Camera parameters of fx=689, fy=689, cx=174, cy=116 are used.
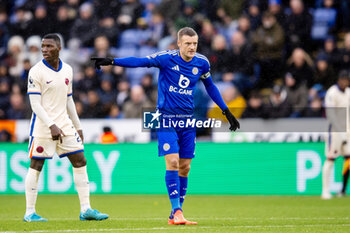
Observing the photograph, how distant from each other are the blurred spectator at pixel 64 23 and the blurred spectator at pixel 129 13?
4.43 feet

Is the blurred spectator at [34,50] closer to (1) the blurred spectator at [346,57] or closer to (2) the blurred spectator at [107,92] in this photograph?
(2) the blurred spectator at [107,92]

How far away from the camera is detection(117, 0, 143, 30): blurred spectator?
60.2 ft

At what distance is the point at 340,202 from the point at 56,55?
5.99 meters

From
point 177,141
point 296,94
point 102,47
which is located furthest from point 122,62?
point 102,47

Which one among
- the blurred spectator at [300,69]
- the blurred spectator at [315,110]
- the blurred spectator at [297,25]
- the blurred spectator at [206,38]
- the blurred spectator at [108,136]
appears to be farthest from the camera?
the blurred spectator at [206,38]

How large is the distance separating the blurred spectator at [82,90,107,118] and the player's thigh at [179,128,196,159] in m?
8.48

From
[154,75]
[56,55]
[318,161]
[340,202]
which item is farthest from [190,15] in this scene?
[56,55]

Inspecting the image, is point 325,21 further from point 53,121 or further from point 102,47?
point 53,121

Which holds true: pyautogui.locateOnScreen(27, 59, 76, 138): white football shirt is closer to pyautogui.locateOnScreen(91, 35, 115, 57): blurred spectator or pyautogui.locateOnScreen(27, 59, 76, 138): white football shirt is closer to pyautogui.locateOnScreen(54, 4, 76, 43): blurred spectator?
pyautogui.locateOnScreen(91, 35, 115, 57): blurred spectator

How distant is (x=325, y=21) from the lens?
16719mm

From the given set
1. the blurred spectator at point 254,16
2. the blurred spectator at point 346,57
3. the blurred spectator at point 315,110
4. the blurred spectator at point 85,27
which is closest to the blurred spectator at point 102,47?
the blurred spectator at point 85,27

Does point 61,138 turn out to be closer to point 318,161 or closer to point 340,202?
point 340,202

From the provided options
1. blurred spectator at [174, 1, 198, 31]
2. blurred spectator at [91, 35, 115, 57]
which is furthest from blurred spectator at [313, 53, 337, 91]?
blurred spectator at [91, 35, 115, 57]

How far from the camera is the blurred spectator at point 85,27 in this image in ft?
60.2
